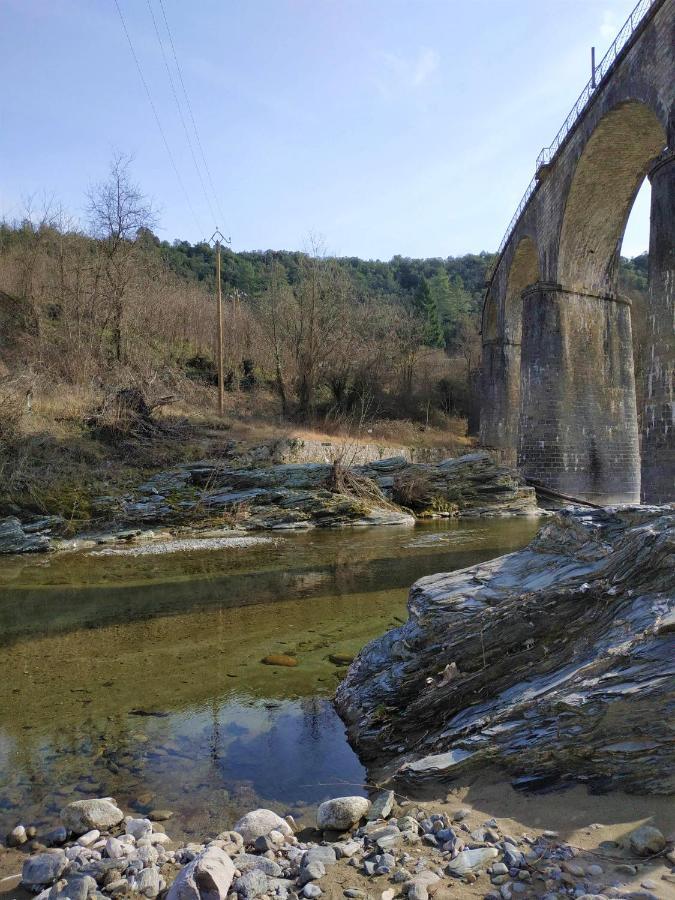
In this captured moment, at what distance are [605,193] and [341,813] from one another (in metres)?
23.2

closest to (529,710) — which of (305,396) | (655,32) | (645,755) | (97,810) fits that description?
(645,755)

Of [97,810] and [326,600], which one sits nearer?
[97,810]

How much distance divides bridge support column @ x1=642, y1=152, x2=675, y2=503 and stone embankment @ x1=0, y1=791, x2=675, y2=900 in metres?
12.2

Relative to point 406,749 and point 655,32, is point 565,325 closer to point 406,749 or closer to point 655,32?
point 655,32

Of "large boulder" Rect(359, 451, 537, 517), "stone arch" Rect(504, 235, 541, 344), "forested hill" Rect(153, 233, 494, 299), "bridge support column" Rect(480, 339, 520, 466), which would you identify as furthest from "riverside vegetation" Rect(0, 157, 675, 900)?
"forested hill" Rect(153, 233, 494, 299)

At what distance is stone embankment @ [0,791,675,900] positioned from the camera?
2.19 metres

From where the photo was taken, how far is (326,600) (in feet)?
27.0

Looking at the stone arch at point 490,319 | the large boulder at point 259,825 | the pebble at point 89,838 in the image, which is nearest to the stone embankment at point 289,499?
the pebble at point 89,838

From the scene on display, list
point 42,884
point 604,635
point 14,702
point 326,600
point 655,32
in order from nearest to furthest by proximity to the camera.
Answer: point 42,884
point 604,635
point 14,702
point 326,600
point 655,32

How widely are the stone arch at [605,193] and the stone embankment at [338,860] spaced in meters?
19.5

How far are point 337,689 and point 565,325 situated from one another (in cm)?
1984

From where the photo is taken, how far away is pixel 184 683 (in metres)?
5.21

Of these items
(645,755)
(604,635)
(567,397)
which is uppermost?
(567,397)

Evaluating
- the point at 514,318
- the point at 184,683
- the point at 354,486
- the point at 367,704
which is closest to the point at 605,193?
the point at 514,318
